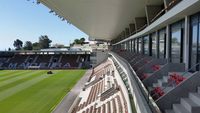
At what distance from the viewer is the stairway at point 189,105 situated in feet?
15.0

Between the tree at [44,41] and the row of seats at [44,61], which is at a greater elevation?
the tree at [44,41]

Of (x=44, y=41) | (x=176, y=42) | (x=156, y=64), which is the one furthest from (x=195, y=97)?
(x=44, y=41)

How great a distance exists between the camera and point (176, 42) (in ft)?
30.3

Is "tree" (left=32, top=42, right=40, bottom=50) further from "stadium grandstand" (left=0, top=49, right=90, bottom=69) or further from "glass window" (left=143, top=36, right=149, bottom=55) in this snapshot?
"glass window" (left=143, top=36, right=149, bottom=55)

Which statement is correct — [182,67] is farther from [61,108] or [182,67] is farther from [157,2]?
[61,108]

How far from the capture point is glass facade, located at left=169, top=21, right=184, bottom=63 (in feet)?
28.3

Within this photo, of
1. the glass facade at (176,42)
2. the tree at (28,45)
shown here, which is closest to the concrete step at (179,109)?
the glass facade at (176,42)

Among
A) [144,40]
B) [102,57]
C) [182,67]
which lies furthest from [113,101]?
[102,57]

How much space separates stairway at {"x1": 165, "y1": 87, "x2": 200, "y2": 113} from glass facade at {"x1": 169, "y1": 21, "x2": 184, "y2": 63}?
3498 mm

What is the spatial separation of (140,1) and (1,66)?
140 ft

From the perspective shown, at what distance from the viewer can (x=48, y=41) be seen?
4582 inches

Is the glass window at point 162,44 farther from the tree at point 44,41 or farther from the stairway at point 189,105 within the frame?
the tree at point 44,41

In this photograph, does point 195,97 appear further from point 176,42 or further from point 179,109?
point 176,42

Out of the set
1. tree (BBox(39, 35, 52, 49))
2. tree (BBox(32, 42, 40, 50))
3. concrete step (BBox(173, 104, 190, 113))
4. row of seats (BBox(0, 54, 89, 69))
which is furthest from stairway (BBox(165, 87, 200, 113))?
tree (BBox(39, 35, 52, 49))
